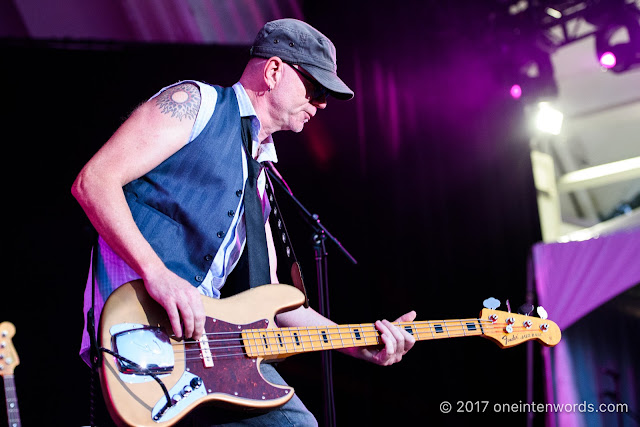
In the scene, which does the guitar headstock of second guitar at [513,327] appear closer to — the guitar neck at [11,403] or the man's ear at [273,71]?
the man's ear at [273,71]

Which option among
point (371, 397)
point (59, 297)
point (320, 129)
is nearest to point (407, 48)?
point (320, 129)

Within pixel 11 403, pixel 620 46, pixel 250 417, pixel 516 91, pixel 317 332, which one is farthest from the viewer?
pixel 516 91

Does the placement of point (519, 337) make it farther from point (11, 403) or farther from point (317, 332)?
point (11, 403)

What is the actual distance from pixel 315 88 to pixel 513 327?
5.23 feet

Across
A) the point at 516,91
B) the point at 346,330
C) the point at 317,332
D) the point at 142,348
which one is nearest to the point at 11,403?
the point at 142,348

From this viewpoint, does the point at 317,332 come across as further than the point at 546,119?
No

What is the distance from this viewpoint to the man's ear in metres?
2.76

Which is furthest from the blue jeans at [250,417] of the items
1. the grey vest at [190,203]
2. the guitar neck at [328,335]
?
the grey vest at [190,203]

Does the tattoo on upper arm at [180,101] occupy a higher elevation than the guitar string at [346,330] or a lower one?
higher

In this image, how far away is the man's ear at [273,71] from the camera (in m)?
2.76

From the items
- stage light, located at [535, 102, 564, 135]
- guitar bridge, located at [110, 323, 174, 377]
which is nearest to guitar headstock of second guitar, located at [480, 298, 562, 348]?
guitar bridge, located at [110, 323, 174, 377]

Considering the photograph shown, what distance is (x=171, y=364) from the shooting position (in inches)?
80.3

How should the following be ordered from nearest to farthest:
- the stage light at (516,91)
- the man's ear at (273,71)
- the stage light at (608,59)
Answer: the man's ear at (273,71), the stage light at (608,59), the stage light at (516,91)

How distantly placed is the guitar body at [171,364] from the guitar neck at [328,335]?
41 mm
